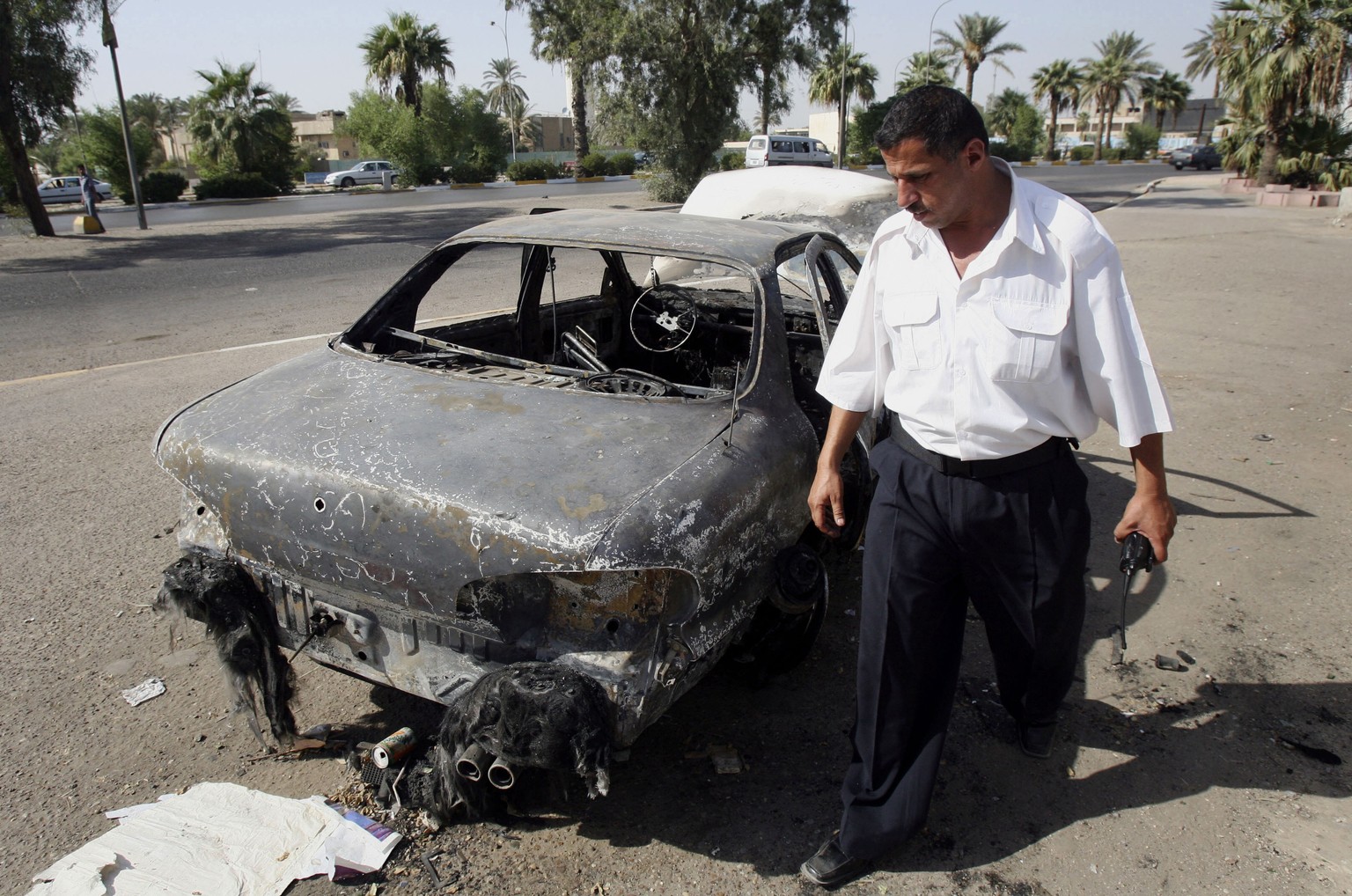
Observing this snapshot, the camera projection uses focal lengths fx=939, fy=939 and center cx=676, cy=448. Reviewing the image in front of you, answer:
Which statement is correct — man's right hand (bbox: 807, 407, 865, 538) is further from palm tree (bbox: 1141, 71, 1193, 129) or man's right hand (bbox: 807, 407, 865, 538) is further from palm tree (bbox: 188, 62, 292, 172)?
palm tree (bbox: 1141, 71, 1193, 129)

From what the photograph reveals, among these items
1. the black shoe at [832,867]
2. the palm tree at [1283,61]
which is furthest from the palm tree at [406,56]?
the black shoe at [832,867]

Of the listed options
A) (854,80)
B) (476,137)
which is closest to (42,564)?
(476,137)

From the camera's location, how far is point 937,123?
6.74ft

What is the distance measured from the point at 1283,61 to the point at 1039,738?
91.7 ft

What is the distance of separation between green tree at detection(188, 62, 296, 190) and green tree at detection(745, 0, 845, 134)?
22.6 m

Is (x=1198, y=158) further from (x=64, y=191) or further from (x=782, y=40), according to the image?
(x=64, y=191)

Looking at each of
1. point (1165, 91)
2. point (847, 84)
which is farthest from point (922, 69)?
point (1165, 91)

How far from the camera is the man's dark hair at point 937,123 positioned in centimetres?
205

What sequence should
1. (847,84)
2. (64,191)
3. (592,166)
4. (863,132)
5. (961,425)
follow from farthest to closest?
(847,84) → (863,132) → (592,166) → (64,191) → (961,425)

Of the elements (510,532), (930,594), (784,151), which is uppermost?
(784,151)

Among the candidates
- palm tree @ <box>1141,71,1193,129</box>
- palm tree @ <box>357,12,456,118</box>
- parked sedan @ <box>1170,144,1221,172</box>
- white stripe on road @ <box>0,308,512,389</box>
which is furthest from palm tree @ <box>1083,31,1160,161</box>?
white stripe on road @ <box>0,308,512,389</box>

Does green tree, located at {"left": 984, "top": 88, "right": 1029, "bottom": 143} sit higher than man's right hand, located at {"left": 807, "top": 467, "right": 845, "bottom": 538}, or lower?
higher

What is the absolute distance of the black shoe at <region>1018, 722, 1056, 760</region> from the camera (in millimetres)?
2758

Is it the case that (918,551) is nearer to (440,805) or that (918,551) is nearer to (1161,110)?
(440,805)
